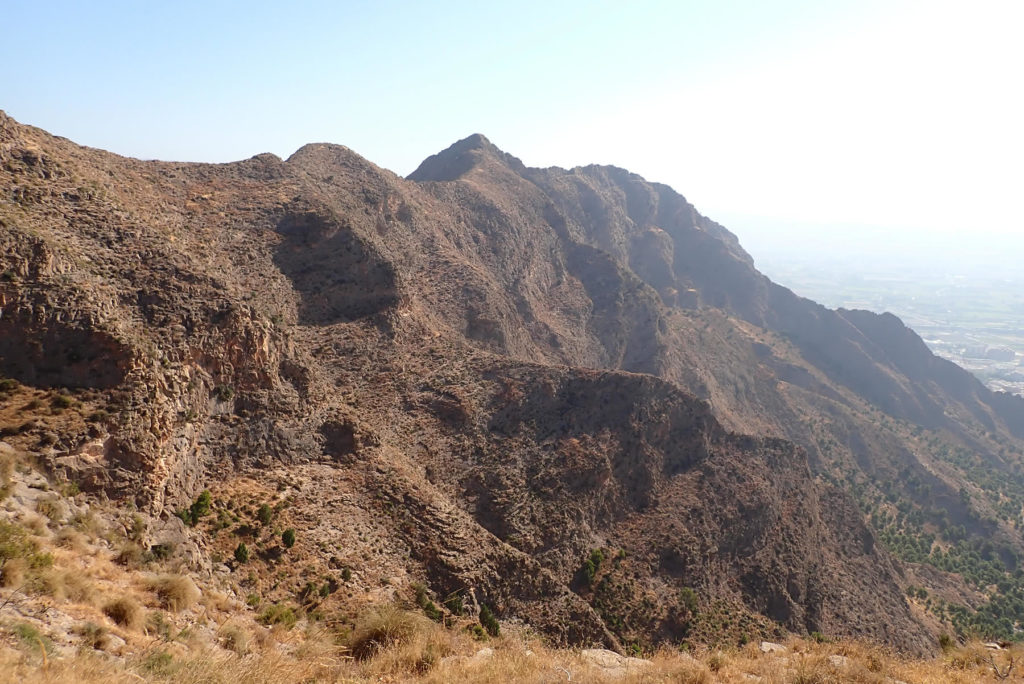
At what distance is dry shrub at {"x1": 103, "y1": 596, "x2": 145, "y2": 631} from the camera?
408 inches

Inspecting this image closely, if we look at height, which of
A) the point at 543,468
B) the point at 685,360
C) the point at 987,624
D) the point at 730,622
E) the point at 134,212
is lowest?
the point at 987,624

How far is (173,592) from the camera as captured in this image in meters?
12.7

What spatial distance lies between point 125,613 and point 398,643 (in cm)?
531

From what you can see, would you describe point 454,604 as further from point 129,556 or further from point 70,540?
point 70,540

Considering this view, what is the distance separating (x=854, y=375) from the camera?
335 ft

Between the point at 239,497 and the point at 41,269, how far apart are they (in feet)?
37.7

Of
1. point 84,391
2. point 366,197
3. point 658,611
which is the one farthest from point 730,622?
point 366,197

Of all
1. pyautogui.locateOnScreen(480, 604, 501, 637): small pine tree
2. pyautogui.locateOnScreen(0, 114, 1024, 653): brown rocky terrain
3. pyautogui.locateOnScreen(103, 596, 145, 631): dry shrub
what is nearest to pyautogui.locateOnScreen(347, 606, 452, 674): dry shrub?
pyautogui.locateOnScreen(103, 596, 145, 631): dry shrub

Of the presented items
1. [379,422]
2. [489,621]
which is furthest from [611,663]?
[379,422]

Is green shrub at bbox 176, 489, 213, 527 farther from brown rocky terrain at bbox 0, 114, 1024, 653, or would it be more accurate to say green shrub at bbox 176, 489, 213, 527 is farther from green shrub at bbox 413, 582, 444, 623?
green shrub at bbox 413, 582, 444, 623

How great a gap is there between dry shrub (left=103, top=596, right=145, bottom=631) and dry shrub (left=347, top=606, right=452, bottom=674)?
161 inches

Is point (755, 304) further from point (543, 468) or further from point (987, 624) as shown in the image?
point (543, 468)

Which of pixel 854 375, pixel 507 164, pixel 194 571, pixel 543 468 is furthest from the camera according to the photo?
pixel 507 164

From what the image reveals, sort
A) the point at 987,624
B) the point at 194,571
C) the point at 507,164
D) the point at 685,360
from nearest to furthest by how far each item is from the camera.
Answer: the point at 194,571
the point at 987,624
the point at 685,360
the point at 507,164
